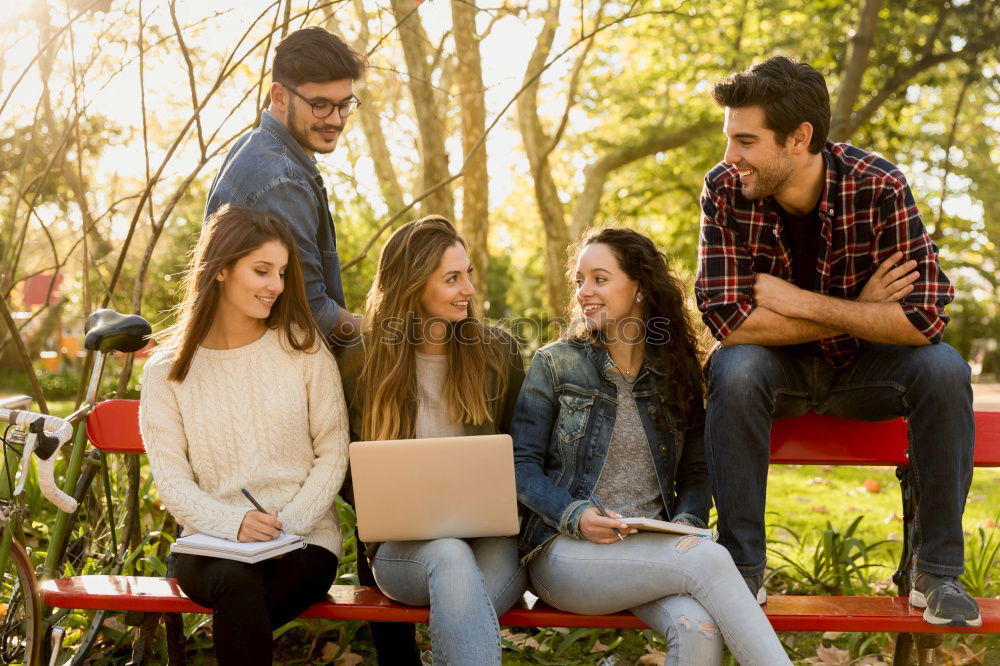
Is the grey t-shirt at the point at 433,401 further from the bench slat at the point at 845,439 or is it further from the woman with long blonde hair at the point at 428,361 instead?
the bench slat at the point at 845,439

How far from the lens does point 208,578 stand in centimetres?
256

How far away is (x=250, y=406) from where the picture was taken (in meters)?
2.89

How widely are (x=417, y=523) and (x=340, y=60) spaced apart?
5.22 ft

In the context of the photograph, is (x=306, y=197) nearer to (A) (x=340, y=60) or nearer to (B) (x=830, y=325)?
(A) (x=340, y=60)

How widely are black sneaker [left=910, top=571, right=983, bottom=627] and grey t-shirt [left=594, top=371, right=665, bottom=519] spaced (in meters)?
0.77

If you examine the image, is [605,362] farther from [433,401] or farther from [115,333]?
[115,333]

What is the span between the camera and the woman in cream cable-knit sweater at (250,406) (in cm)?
276

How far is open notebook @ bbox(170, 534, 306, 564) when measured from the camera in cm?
255

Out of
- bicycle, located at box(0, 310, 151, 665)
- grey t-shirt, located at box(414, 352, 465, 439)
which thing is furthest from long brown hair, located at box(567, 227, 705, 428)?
bicycle, located at box(0, 310, 151, 665)

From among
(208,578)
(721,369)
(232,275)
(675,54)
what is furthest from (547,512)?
(675,54)

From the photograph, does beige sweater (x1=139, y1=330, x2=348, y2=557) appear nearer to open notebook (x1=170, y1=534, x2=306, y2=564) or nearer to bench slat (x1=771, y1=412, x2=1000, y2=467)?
open notebook (x1=170, y1=534, x2=306, y2=564)

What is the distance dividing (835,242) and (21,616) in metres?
2.93

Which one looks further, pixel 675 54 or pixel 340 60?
pixel 675 54

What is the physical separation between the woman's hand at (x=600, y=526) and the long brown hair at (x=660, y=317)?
19.6 inches
